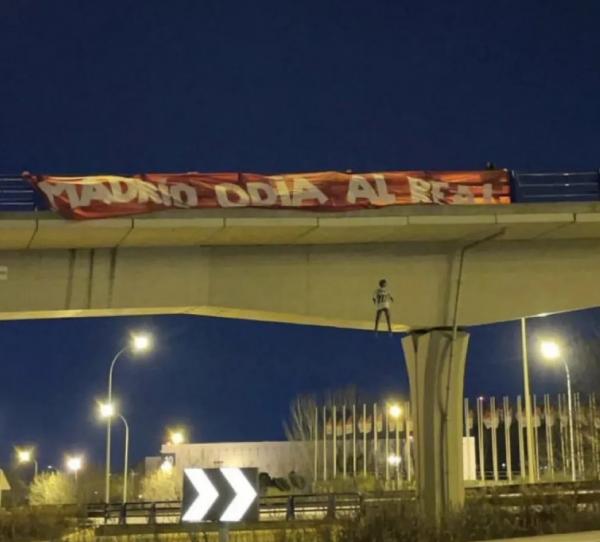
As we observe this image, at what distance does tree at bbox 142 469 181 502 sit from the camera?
174ft

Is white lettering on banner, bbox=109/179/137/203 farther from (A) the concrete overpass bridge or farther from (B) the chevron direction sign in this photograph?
(B) the chevron direction sign

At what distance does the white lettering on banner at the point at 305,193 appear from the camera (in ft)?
72.8

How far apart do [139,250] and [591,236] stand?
10.5 meters

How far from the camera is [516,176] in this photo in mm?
24078

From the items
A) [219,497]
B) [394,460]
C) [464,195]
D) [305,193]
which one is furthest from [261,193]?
[394,460]

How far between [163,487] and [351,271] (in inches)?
1348

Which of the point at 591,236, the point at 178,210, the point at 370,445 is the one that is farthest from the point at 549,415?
the point at 178,210

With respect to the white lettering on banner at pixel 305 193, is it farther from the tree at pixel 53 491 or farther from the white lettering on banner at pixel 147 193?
the tree at pixel 53 491

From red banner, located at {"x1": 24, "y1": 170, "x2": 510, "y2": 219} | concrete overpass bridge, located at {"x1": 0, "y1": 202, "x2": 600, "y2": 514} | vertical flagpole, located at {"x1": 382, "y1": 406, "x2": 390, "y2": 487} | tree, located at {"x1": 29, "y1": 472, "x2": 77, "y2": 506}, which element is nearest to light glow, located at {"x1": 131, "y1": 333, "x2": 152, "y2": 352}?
concrete overpass bridge, located at {"x1": 0, "y1": 202, "x2": 600, "y2": 514}

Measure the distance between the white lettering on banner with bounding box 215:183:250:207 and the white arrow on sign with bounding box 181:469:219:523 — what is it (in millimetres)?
12827

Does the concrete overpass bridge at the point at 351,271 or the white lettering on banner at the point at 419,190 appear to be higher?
the white lettering on banner at the point at 419,190

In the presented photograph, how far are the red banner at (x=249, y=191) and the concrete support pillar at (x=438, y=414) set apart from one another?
337 centimetres

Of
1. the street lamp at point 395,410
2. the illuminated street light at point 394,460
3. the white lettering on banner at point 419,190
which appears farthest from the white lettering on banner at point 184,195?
the illuminated street light at point 394,460

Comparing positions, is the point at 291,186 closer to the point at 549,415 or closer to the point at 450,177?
the point at 450,177
